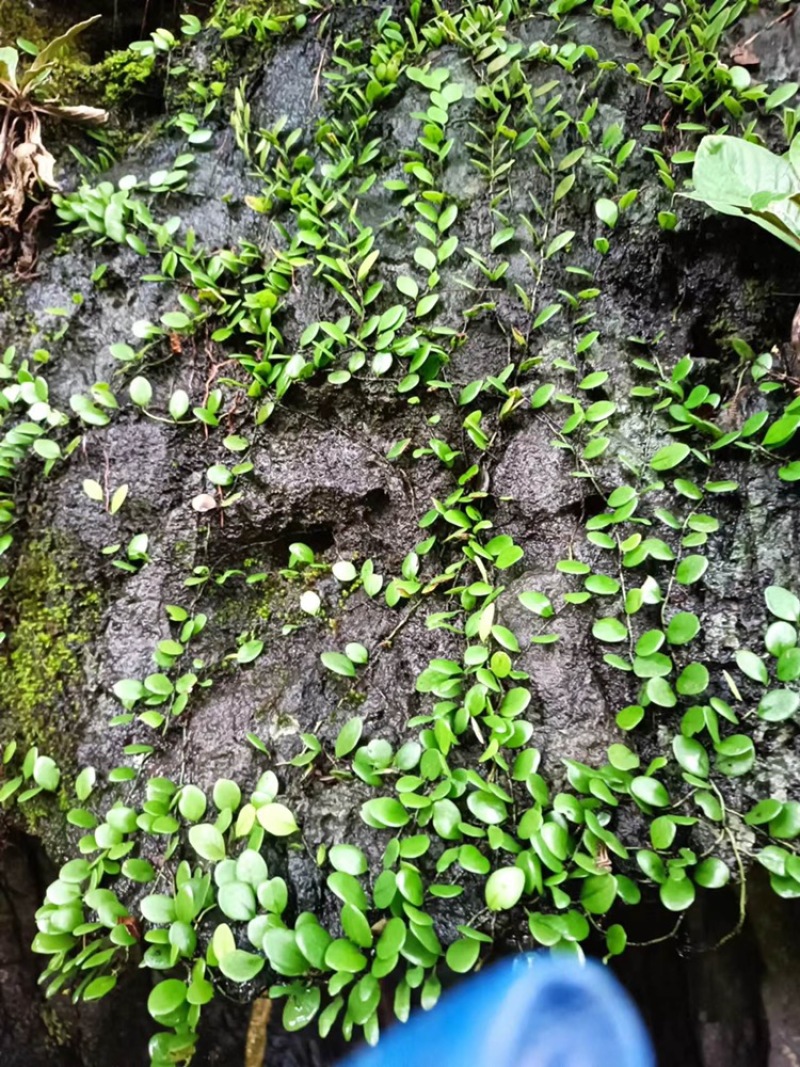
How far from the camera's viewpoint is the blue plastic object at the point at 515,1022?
1238 millimetres

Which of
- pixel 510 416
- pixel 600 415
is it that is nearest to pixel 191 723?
pixel 510 416

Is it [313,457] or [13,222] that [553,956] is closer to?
[313,457]

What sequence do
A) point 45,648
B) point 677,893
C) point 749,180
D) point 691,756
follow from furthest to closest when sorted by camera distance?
point 45,648 < point 749,180 < point 691,756 < point 677,893

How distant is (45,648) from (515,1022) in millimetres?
1538

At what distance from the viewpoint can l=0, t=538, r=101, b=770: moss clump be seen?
1719mm

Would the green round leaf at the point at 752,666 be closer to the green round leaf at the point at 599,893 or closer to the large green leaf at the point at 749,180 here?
the green round leaf at the point at 599,893

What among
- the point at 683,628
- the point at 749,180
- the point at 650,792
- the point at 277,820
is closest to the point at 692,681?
the point at 683,628

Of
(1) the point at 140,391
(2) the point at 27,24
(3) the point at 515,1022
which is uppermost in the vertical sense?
(2) the point at 27,24

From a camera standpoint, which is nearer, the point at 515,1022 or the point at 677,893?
the point at 677,893

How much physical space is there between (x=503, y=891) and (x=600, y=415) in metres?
1.11

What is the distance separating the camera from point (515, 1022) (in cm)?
124

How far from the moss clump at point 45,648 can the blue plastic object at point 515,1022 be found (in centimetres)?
112

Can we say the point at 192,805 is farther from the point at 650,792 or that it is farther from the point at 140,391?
the point at 140,391

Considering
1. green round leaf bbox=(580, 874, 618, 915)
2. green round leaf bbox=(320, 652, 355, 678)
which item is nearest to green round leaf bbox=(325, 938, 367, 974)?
green round leaf bbox=(580, 874, 618, 915)
